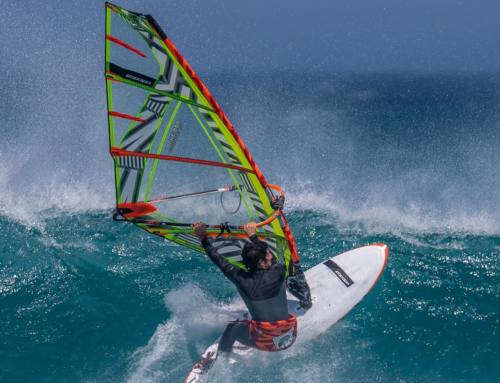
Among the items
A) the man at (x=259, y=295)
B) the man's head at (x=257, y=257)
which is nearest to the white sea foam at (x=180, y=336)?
the man at (x=259, y=295)

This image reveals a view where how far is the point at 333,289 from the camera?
739 cm

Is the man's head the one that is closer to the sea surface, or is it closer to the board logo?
the sea surface

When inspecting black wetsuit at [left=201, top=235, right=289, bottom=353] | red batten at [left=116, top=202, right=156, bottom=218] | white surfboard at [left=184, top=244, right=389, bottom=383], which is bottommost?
white surfboard at [left=184, top=244, right=389, bottom=383]

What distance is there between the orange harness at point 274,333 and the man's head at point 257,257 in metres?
0.90

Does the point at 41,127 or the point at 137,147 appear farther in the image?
the point at 41,127

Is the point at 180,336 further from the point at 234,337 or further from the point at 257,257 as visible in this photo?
the point at 257,257

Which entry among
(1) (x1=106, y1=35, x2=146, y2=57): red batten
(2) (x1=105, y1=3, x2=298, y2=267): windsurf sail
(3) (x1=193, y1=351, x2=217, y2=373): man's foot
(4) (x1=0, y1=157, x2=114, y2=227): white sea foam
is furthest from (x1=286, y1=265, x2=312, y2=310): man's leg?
(4) (x1=0, y1=157, x2=114, y2=227): white sea foam

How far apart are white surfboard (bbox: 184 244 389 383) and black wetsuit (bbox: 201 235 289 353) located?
39.5 inches

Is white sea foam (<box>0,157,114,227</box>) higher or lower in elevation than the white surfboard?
higher

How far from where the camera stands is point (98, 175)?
10961mm

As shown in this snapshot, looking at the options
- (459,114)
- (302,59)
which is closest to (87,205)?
(459,114)

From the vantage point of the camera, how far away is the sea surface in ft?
20.9

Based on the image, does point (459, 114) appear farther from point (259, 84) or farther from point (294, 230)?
point (294, 230)

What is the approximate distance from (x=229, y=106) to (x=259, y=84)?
3.60m
